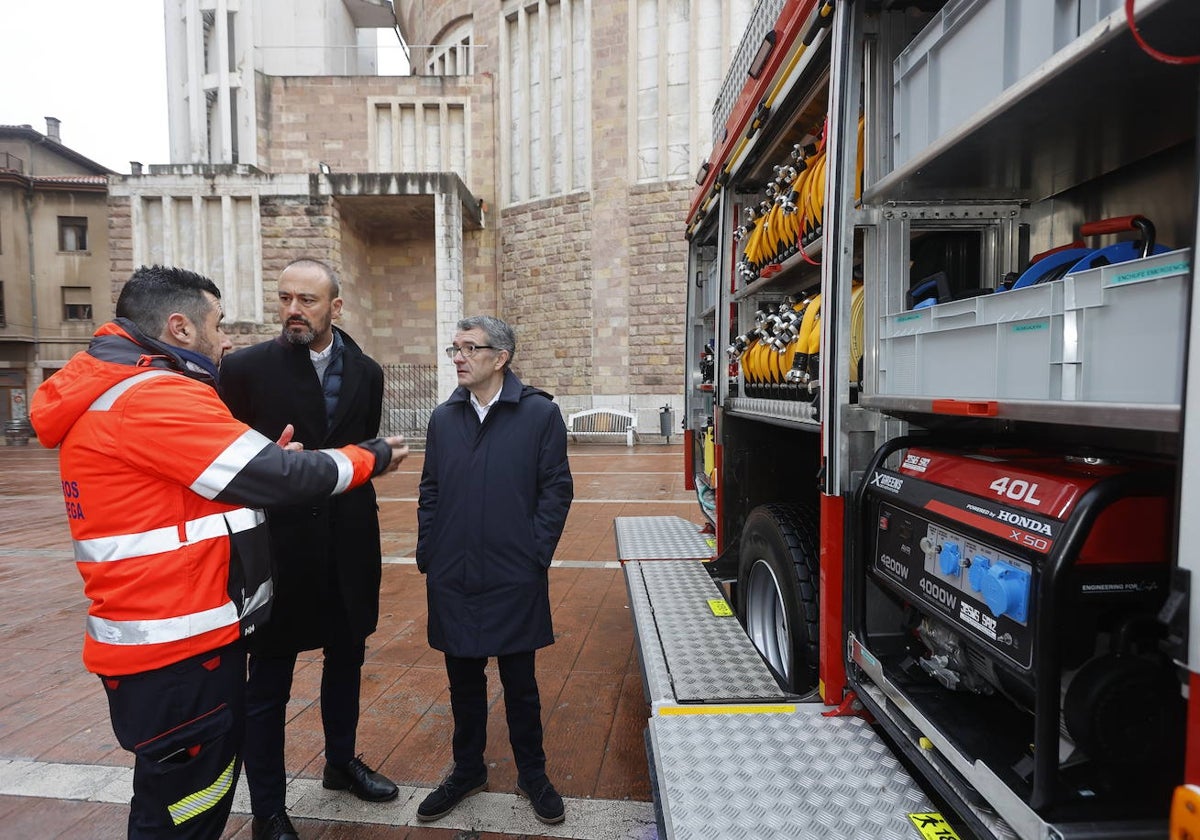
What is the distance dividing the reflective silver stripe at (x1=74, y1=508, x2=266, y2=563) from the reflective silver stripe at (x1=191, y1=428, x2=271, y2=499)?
0.35ft

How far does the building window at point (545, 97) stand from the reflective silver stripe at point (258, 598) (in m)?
19.4

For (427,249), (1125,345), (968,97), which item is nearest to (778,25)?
(968,97)

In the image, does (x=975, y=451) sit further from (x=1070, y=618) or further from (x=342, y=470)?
(x=342, y=470)

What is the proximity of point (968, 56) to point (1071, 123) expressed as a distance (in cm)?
32

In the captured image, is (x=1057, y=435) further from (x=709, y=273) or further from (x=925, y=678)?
(x=709, y=273)

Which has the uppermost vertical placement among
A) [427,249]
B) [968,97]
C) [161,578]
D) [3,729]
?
[427,249]

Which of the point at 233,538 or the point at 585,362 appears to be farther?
the point at 585,362

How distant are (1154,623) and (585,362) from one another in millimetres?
19138

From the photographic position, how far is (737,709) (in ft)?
7.41

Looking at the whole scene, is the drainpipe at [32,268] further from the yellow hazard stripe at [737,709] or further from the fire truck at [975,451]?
the yellow hazard stripe at [737,709]

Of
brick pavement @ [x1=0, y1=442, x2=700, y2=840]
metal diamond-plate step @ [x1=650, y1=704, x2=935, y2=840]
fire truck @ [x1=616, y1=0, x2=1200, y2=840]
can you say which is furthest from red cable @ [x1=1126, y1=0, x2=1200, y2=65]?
brick pavement @ [x1=0, y1=442, x2=700, y2=840]

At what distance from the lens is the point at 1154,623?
139 cm

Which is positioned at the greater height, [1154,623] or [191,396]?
[191,396]

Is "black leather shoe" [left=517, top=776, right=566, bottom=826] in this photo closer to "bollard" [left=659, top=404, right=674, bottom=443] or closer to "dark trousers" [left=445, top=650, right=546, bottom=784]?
"dark trousers" [left=445, top=650, right=546, bottom=784]
